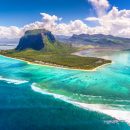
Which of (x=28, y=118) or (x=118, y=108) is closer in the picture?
(x=28, y=118)

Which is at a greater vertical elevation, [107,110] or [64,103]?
[64,103]

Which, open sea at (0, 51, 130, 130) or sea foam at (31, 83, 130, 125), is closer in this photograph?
open sea at (0, 51, 130, 130)

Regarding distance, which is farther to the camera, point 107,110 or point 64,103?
point 64,103

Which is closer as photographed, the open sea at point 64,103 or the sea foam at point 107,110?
the open sea at point 64,103

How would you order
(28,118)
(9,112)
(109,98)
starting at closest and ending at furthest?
(28,118)
(9,112)
(109,98)

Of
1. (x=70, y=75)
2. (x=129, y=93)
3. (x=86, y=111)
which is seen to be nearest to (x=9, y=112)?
(x=86, y=111)

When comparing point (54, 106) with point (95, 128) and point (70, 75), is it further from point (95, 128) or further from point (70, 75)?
point (70, 75)

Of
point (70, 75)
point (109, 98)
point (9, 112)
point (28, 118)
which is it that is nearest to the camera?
point (28, 118)
